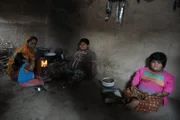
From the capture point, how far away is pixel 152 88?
2654 millimetres

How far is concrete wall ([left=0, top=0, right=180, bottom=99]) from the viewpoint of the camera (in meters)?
2.88

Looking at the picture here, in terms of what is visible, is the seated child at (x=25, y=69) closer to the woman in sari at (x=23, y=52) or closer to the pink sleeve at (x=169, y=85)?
the woman in sari at (x=23, y=52)

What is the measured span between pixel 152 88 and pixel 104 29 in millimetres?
1505

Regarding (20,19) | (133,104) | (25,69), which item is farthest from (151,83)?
(20,19)

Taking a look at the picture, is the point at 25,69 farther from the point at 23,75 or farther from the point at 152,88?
the point at 152,88

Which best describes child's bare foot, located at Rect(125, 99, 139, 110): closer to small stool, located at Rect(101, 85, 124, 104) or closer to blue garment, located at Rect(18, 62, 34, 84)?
small stool, located at Rect(101, 85, 124, 104)

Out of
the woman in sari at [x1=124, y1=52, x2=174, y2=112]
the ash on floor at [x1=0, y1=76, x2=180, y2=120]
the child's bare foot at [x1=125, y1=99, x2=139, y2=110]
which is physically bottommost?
the ash on floor at [x1=0, y1=76, x2=180, y2=120]

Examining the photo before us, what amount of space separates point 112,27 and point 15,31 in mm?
2442

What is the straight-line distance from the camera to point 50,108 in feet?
8.20

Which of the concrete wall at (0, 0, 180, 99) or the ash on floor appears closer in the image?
the ash on floor

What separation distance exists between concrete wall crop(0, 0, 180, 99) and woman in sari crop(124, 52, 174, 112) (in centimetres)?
41

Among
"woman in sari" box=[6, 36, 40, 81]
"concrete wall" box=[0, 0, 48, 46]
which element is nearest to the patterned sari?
"woman in sari" box=[6, 36, 40, 81]

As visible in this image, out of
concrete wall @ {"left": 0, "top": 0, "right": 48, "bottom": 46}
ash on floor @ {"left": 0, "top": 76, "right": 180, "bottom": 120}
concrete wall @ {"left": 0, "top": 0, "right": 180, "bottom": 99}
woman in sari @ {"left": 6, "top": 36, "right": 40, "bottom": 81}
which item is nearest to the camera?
ash on floor @ {"left": 0, "top": 76, "right": 180, "bottom": 120}

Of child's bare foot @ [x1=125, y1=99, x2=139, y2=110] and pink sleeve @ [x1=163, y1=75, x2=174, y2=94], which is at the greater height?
pink sleeve @ [x1=163, y1=75, x2=174, y2=94]
